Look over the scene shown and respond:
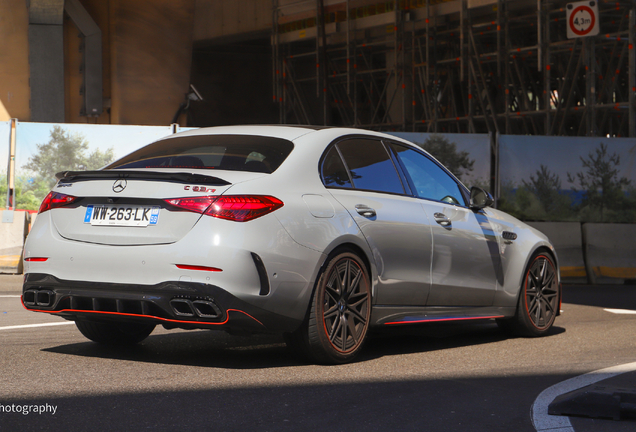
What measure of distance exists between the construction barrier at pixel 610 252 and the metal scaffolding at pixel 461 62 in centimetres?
704

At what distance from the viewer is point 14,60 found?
21.0 meters

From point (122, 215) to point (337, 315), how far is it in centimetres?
142

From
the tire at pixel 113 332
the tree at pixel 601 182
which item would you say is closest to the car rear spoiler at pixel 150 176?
the tire at pixel 113 332

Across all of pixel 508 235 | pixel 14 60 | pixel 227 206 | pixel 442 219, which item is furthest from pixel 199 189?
pixel 14 60

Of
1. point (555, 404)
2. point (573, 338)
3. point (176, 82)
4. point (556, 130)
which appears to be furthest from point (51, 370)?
point (556, 130)

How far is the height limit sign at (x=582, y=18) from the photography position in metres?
17.8

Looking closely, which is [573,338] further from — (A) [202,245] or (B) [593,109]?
(B) [593,109]

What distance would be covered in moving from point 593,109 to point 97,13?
12715 mm

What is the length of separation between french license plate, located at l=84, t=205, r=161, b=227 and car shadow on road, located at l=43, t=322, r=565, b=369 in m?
0.95

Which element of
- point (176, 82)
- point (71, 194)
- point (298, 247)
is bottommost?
point (298, 247)

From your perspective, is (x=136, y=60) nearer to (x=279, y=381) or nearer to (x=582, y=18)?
(x=582, y=18)

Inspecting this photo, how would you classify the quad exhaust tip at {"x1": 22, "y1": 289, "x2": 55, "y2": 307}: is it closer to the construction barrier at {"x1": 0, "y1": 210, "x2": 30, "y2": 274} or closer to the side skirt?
the side skirt

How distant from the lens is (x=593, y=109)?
20375 mm

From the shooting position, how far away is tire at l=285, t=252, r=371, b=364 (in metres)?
5.27
